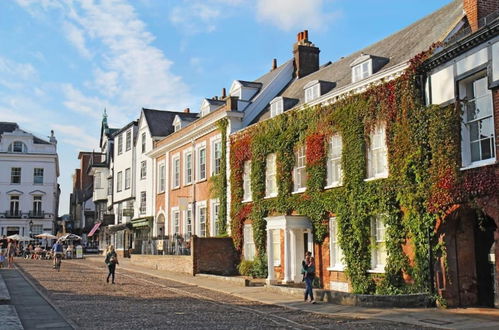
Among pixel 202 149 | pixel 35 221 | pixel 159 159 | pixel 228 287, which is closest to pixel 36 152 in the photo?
pixel 35 221

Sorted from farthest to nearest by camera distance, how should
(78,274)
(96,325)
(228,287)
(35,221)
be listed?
(35,221) → (78,274) → (228,287) → (96,325)

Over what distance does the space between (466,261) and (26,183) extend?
2491 inches

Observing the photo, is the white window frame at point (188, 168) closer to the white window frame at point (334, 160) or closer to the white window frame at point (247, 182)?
the white window frame at point (247, 182)

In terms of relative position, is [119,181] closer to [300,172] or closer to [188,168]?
[188,168]

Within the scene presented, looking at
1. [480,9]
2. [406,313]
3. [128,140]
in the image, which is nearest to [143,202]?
[128,140]

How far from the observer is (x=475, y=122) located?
1692 cm

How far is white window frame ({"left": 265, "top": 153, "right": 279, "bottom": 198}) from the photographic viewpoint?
27.4 m

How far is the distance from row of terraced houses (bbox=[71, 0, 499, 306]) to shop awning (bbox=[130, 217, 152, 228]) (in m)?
5.19

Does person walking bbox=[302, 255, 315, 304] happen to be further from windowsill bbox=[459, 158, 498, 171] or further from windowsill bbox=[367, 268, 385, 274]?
windowsill bbox=[459, 158, 498, 171]

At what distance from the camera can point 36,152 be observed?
72000 millimetres

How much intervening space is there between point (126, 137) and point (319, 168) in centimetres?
3017

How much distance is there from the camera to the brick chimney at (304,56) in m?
33.2

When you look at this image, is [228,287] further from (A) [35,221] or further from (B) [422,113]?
(A) [35,221]

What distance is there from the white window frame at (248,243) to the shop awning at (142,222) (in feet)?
50.4
